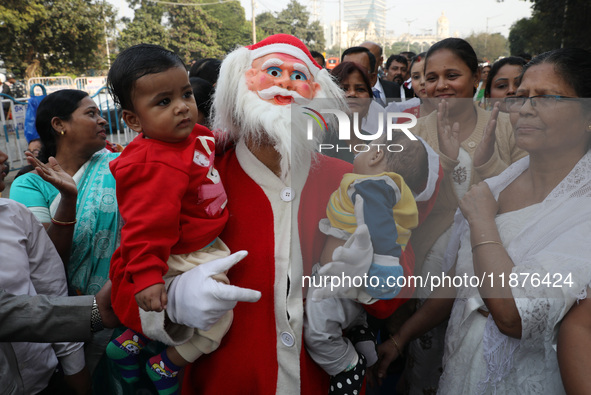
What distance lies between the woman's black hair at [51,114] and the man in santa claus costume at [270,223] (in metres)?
1.08

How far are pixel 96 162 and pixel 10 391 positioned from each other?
1.19 m

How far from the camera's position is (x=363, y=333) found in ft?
5.49

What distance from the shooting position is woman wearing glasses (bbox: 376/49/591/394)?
4.43 ft

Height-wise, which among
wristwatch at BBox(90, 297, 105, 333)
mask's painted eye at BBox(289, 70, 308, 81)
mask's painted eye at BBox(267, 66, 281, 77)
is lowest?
wristwatch at BBox(90, 297, 105, 333)

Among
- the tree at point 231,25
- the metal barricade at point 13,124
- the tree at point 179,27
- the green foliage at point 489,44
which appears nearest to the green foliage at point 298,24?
the tree at point 231,25

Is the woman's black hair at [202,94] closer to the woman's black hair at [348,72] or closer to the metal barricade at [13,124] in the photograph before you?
the woman's black hair at [348,72]

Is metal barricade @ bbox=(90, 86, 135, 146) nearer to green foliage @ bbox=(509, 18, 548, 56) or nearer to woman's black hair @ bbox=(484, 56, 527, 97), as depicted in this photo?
woman's black hair @ bbox=(484, 56, 527, 97)

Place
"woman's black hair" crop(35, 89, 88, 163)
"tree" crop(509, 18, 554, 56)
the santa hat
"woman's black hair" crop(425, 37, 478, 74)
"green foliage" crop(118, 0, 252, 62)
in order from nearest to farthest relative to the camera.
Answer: the santa hat → "woman's black hair" crop(35, 89, 88, 163) → "woman's black hair" crop(425, 37, 478, 74) → "tree" crop(509, 18, 554, 56) → "green foliage" crop(118, 0, 252, 62)

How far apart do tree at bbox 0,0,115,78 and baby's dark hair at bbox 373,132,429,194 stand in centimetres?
2226

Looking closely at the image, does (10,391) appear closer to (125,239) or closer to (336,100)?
(125,239)

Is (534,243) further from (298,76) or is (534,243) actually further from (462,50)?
(462,50)

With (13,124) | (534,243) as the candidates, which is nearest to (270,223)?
(534,243)

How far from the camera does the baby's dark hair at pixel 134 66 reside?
149cm

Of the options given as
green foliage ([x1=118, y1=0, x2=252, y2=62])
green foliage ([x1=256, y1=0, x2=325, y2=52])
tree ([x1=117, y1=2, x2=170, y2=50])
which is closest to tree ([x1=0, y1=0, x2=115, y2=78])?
tree ([x1=117, y1=2, x2=170, y2=50])
